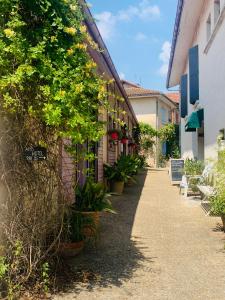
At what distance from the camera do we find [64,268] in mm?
4754

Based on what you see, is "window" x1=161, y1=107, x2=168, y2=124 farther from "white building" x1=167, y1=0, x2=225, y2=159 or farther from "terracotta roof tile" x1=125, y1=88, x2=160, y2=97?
"white building" x1=167, y1=0, x2=225, y2=159

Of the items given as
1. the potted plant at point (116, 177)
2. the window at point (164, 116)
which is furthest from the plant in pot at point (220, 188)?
the window at point (164, 116)

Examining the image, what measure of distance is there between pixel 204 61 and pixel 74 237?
8.78 meters

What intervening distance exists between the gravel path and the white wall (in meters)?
2.06

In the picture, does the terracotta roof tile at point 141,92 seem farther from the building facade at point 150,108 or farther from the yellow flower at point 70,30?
the yellow flower at point 70,30

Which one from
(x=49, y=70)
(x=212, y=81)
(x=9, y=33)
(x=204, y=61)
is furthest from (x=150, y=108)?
(x=9, y=33)

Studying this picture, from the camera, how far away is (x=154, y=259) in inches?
219

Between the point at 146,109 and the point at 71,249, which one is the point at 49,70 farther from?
the point at 146,109

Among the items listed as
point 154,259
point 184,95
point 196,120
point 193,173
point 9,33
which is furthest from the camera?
point 184,95

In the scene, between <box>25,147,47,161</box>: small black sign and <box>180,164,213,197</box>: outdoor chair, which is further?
<box>180,164,213,197</box>: outdoor chair

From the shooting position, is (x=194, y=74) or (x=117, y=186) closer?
(x=117, y=186)

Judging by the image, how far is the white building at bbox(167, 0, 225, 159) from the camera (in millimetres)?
9516

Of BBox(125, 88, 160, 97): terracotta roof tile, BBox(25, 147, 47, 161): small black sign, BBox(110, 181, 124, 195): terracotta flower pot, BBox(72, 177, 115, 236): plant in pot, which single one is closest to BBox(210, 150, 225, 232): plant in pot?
BBox(72, 177, 115, 236): plant in pot

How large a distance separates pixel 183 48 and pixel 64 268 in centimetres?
1360
